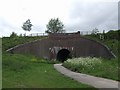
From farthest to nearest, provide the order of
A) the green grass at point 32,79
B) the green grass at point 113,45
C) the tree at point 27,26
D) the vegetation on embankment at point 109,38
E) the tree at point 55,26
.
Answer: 1. the tree at point 55,26
2. the tree at point 27,26
3. the vegetation on embankment at point 109,38
4. the green grass at point 113,45
5. the green grass at point 32,79

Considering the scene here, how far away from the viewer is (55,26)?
77125mm

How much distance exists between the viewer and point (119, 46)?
47.5 metres

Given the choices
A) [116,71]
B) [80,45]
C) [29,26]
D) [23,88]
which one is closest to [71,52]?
[80,45]

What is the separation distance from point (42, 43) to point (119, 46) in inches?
517

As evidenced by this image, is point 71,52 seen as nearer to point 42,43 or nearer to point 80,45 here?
point 80,45

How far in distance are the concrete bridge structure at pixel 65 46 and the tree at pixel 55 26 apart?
2498cm

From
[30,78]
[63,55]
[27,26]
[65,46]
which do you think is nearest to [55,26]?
[27,26]

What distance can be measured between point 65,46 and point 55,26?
83.9 ft

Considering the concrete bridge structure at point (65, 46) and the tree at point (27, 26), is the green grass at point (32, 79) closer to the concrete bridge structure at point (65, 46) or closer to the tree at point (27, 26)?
the concrete bridge structure at point (65, 46)

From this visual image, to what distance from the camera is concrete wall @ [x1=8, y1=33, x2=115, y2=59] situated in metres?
49.9

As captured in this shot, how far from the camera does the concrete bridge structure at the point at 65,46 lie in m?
50.0

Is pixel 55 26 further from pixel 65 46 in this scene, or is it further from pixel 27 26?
pixel 65 46

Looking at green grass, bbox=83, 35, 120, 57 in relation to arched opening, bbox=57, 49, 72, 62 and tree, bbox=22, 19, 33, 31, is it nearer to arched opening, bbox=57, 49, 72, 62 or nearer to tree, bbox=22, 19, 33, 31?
arched opening, bbox=57, 49, 72, 62

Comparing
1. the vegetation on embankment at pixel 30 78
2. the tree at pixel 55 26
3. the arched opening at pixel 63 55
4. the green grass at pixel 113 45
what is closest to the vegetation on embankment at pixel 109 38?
the green grass at pixel 113 45
